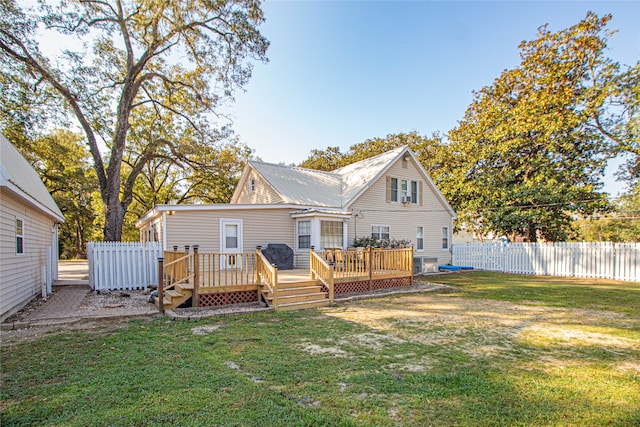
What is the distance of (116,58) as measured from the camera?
1694cm

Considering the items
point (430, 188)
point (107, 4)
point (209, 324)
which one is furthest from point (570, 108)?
point (107, 4)

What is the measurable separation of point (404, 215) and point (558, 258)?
7503 millimetres

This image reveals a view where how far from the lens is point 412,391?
3.35 metres

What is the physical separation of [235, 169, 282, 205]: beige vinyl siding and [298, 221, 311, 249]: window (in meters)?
1.64

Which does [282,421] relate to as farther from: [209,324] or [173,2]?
[173,2]

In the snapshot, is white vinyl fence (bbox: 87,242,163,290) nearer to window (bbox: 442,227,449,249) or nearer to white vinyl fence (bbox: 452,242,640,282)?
window (bbox: 442,227,449,249)

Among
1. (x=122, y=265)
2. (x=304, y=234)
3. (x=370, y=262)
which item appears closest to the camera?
(x=370, y=262)

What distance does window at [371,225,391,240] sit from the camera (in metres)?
15.5

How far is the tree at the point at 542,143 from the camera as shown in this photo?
16.3 meters

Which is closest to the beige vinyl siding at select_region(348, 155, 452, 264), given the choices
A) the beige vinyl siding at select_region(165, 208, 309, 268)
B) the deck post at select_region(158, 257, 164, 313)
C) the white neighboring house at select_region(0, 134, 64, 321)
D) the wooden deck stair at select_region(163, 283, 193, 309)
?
the beige vinyl siding at select_region(165, 208, 309, 268)

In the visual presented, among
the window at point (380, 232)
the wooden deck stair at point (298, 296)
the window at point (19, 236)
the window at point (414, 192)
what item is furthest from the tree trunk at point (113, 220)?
the window at point (414, 192)

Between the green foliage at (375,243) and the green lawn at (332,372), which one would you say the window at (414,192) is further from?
the green lawn at (332,372)

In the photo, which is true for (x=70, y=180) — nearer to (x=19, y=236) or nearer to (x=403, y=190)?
(x=19, y=236)

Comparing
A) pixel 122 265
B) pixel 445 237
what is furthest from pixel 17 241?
pixel 445 237
